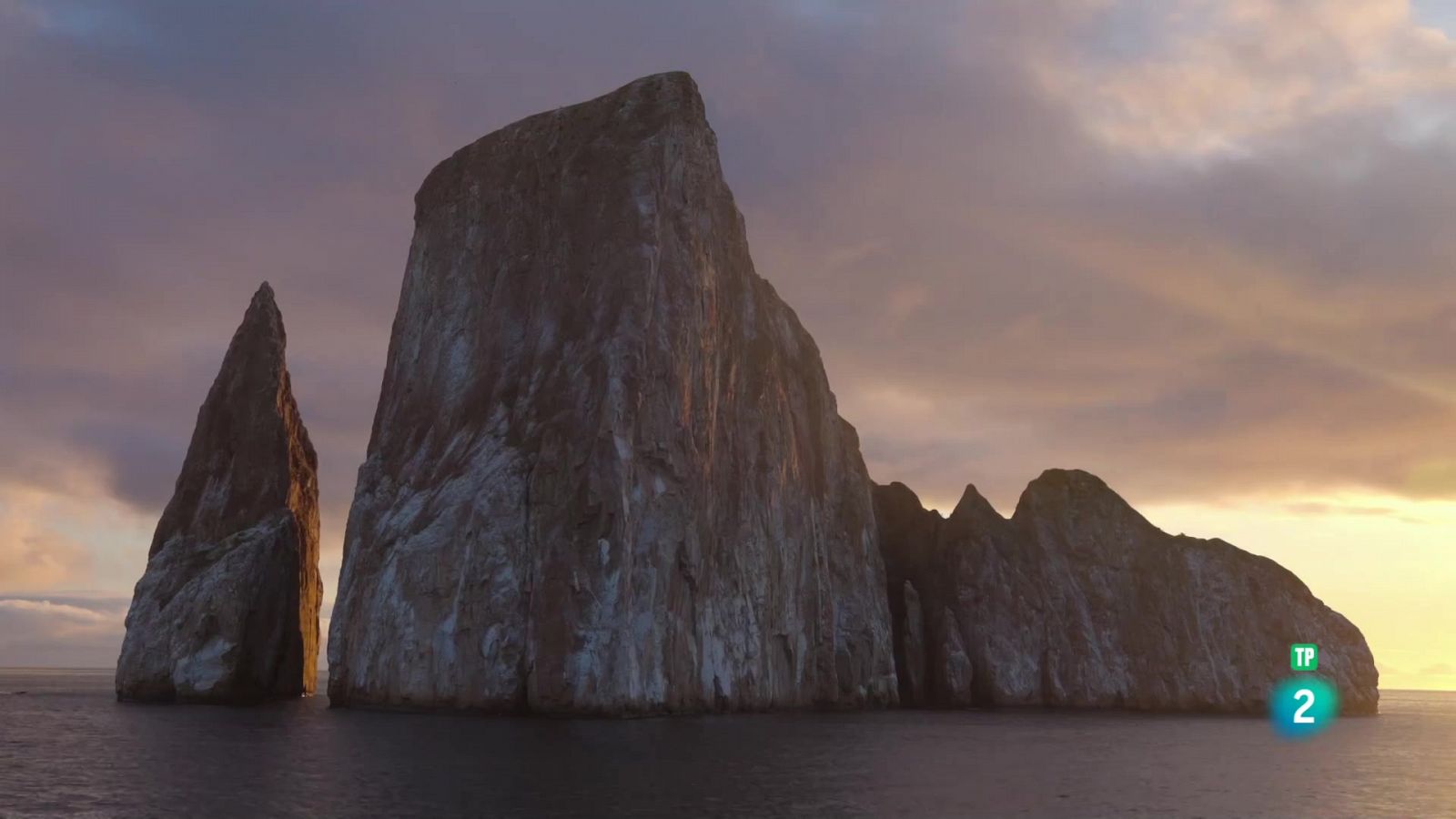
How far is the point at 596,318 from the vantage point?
7675 cm

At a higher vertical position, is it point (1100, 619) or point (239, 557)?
point (239, 557)

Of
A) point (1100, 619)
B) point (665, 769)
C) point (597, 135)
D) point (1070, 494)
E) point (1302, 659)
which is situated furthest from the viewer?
point (1070, 494)

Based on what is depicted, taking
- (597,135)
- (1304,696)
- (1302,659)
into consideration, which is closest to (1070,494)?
(1302,659)

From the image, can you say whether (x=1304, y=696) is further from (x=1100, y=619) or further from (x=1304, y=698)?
(x=1100, y=619)

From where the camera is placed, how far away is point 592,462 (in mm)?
70875

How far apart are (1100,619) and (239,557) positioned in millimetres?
76567

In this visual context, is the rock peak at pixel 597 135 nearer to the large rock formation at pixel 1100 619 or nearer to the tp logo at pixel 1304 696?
the large rock formation at pixel 1100 619

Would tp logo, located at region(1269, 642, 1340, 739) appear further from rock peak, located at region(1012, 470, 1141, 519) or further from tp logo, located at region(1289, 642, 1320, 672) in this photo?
rock peak, located at region(1012, 470, 1141, 519)

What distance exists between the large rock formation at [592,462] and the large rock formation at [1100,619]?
41.3ft

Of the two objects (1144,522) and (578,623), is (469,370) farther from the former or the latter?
(1144,522)

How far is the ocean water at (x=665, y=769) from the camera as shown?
33.8 meters

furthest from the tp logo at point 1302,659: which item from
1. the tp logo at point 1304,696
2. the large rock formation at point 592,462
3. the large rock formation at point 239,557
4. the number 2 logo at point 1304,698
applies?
the large rock formation at point 239,557

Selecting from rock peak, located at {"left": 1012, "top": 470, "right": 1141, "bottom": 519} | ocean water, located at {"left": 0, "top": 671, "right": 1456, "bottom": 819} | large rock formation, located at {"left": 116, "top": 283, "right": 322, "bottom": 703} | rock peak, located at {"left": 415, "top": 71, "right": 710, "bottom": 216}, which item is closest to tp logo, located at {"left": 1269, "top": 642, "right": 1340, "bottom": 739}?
rock peak, located at {"left": 1012, "top": 470, "right": 1141, "bottom": 519}

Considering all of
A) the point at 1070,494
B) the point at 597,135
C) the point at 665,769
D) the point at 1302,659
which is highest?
the point at 597,135
